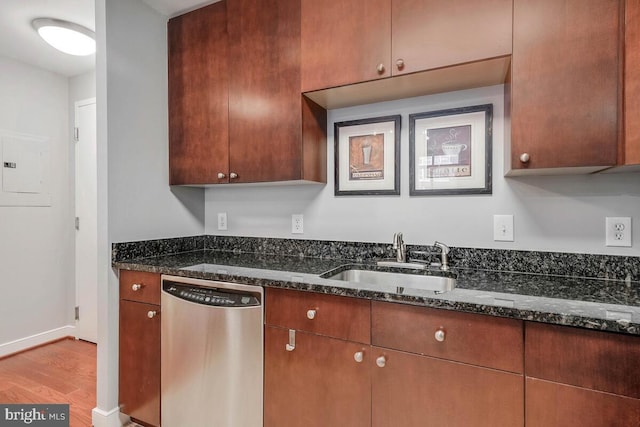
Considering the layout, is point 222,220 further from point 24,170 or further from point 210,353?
point 24,170

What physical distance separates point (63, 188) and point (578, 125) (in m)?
3.77

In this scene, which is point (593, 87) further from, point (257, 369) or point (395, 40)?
point (257, 369)

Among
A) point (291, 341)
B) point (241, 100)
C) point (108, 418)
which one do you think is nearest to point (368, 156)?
point (241, 100)

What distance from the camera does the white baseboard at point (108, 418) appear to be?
1806 mm

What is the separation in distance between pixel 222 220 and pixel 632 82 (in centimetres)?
215

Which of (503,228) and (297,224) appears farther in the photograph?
(297,224)

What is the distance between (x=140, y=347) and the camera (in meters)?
1.77

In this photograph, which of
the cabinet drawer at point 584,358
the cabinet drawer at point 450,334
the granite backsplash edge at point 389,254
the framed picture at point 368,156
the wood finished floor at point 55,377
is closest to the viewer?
the cabinet drawer at point 584,358

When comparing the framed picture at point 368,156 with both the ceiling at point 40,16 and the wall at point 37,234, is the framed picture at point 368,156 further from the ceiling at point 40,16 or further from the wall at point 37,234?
the wall at point 37,234

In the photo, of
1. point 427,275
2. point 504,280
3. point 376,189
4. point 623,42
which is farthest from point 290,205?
point 623,42

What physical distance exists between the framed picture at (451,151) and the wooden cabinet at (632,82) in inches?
20.3

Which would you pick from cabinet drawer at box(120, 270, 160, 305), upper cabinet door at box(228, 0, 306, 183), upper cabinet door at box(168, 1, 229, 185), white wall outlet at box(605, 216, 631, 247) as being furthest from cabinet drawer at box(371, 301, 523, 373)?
upper cabinet door at box(168, 1, 229, 185)

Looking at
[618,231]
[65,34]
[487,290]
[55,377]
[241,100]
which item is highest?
[65,34]

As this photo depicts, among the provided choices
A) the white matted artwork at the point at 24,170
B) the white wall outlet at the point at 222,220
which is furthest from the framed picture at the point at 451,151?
the white matted artwork at the point at 24,170
